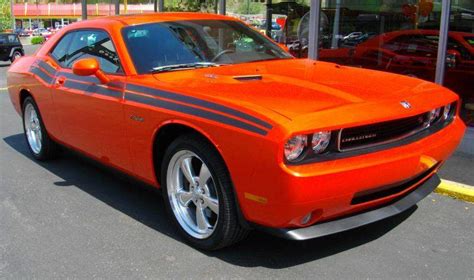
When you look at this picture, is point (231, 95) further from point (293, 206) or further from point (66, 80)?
point (66, 80)

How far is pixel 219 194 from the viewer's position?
328cm

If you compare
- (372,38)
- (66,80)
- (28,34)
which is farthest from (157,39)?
(28,34)

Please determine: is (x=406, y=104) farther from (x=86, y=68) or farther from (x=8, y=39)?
(x=8, y=39)

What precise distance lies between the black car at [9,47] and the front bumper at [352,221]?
22.1m

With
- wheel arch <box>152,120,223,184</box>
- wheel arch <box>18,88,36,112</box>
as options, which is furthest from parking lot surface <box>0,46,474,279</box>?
wheel arch <box>18,88,36,112</box>

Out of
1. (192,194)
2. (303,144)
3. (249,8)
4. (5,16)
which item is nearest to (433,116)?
(303,144)

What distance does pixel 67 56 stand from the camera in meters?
5.19

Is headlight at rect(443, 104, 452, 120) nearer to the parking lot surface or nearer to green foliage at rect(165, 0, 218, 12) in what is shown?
the parking lot surface

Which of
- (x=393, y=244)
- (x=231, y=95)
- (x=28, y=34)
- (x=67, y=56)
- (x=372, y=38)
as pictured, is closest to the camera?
(x=231, y=95)

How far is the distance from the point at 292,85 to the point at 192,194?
3.29 feet

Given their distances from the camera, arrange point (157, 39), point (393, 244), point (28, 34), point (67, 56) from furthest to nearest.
A: 1. point (28, 34)
2. point (67, 56)
3. point (157, 39)
4. point (393, 244)

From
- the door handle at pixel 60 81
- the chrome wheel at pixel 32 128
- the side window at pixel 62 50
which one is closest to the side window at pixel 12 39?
the chrome wheel at pixel 32 128

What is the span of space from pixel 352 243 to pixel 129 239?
1.58 m

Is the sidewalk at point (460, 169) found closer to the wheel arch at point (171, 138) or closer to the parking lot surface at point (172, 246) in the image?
the parking lot surface at point (172, 246)
